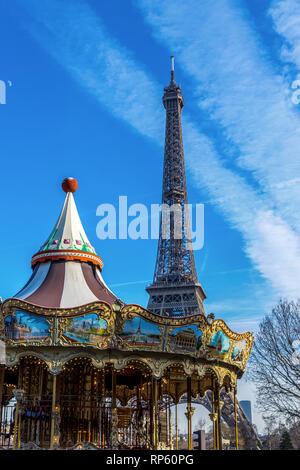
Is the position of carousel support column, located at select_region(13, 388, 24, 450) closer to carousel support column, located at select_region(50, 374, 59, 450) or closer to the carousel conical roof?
carousel support column, located at select_region(50, 374, 59, 450)

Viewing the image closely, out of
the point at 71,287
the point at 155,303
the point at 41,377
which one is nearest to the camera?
the point at 41,377


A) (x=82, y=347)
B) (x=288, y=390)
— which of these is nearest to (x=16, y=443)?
(x=82, y=347)

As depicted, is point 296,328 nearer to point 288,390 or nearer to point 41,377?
point 288,390

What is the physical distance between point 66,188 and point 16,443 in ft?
33.7

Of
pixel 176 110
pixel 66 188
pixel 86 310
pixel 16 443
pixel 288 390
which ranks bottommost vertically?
pixel 16 443

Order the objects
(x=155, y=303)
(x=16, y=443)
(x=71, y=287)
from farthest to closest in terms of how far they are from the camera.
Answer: (x=155, y=303), (x=71, y=287), (x=16, y=443)

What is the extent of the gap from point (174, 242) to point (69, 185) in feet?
143

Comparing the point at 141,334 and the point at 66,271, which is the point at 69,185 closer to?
the point at 66,271

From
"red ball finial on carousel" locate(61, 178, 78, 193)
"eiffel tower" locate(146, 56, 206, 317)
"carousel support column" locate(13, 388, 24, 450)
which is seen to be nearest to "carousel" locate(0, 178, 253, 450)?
"carousel support column" locate(13, 388, 24, 450)

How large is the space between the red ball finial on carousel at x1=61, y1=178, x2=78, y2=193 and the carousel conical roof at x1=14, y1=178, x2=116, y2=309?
90 centimetres

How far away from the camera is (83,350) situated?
52.1 feet

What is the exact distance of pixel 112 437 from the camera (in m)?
16.1

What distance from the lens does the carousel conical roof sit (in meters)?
17.7

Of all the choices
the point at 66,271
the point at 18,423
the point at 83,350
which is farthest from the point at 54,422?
the point at 66,271
